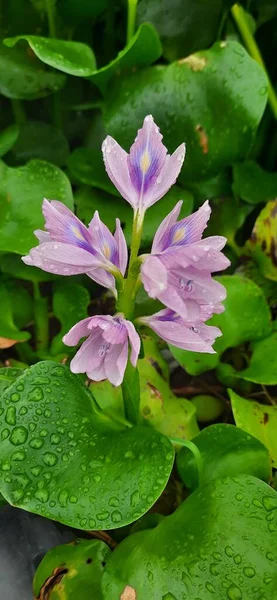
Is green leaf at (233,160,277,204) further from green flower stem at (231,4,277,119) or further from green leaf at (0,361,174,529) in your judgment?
green leaf at (0,361,174,529)

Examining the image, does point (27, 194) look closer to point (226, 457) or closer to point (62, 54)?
point (62, 54)

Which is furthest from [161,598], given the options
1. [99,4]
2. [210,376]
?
[99,4]

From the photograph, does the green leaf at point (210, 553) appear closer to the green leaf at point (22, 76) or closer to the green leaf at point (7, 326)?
the green leaf at point (7, 326)

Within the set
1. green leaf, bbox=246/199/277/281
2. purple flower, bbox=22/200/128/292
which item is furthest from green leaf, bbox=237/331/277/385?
purple flower, bbox=22/200/128/292

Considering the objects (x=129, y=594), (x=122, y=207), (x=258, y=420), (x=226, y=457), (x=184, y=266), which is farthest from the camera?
(x=122, y=207)

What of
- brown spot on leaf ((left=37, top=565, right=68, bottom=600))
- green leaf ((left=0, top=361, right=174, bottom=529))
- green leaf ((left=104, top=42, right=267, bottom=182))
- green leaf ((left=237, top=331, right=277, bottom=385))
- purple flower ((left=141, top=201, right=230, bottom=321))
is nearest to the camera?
purple flower ((left=141, top=201, right=230, bottom=321))

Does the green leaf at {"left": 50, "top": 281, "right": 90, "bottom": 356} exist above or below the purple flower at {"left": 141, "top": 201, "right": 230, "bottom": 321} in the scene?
below

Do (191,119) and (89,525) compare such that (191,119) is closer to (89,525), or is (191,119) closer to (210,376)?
(210,376)

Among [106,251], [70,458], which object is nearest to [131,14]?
[106,251]
